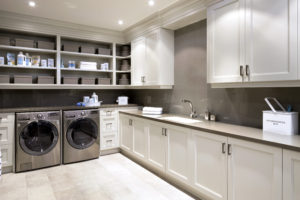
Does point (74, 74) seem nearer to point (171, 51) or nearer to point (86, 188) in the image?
point (171, 51)

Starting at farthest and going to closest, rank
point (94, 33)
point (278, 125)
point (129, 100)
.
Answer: point (129, 100), point (94, 33), point (278, 125)

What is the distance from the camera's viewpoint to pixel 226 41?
2.21 m

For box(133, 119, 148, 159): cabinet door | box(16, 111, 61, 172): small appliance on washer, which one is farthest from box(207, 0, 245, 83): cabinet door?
box(16, 111, 61, 172): small appliance on washer

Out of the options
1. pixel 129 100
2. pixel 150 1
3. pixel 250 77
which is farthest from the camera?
pixel 129 100

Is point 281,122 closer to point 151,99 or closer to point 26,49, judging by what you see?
point 151,99

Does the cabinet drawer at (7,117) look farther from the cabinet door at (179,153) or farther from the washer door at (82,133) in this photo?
the cabinet door at (179,153)

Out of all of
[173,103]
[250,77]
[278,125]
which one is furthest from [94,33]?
[278,125]

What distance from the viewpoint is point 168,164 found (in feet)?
8.87

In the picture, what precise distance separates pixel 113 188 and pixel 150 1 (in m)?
2.63

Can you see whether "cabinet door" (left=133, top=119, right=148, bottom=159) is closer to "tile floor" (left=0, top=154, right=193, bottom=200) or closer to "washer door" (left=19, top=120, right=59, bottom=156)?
"tile floor" (left=0, top=154, right=193, bottom=200)

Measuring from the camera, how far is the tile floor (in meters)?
2.38

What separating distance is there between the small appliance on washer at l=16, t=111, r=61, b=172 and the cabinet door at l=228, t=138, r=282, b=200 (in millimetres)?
2823

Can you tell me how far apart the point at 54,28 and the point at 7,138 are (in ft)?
6.70

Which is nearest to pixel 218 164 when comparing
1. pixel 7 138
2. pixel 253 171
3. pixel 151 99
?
pixel 253 171
